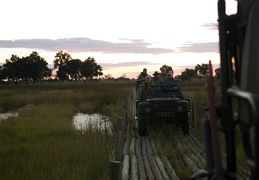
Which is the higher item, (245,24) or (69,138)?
(245,24)

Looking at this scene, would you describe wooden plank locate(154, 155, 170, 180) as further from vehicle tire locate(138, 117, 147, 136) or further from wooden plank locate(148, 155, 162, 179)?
vehicle tire locate(138, 117, 147, 136)

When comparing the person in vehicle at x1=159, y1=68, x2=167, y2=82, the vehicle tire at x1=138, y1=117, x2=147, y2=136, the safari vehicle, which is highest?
the person in vehicle at x1=159, y1=68, x2=167, y2=82

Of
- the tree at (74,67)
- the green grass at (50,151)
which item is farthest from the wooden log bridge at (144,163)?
the tree at (74,67)

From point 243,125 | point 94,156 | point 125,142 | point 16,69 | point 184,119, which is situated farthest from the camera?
point 16,69

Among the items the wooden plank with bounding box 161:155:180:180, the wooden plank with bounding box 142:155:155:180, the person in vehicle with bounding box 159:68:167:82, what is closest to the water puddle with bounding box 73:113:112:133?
the person in vehicle with bounding box 159:68:167:82

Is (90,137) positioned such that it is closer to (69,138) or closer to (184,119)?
(69,138)

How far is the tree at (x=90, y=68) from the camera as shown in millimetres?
131375

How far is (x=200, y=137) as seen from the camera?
10.3 metres

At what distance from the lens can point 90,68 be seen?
133375 mm

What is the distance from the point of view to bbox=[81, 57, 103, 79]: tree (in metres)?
131

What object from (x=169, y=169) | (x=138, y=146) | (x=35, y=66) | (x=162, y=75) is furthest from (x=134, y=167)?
(x=35, y=66)

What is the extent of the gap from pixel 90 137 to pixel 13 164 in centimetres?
265

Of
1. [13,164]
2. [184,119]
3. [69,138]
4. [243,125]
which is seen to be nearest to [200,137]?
[184,119]

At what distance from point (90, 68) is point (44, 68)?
→ 64.3 feet
